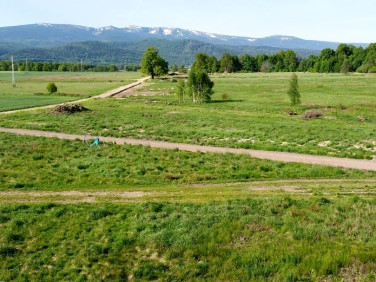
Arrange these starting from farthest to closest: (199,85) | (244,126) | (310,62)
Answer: (310,62) → (199,85) → (244,126)

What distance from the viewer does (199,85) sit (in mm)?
69500

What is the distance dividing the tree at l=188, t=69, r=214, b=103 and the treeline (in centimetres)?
7177

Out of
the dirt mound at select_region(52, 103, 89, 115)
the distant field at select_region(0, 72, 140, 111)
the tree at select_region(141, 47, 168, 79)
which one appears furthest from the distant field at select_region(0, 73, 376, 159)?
the tree at select_region(141, 47, 168, 79)

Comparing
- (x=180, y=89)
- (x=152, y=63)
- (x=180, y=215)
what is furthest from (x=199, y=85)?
(x=152, y=63)

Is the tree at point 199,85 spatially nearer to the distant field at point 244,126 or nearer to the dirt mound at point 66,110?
the distant field at point 244,126

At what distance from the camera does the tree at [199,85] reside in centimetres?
6875

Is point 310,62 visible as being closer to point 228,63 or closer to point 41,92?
point 228,63

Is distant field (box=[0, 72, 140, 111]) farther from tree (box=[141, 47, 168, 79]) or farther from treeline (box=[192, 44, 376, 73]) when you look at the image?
treeline (box=[192, 44, 376, 73])

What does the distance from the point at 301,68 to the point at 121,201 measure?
18665 cm

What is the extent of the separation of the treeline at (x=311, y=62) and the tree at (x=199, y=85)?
71768 mm

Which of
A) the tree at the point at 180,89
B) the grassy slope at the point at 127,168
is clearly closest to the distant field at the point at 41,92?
the tree at the point at 180,89

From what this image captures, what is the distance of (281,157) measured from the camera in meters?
26.5

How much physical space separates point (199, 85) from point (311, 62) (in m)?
133

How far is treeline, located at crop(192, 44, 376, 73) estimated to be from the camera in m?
153
